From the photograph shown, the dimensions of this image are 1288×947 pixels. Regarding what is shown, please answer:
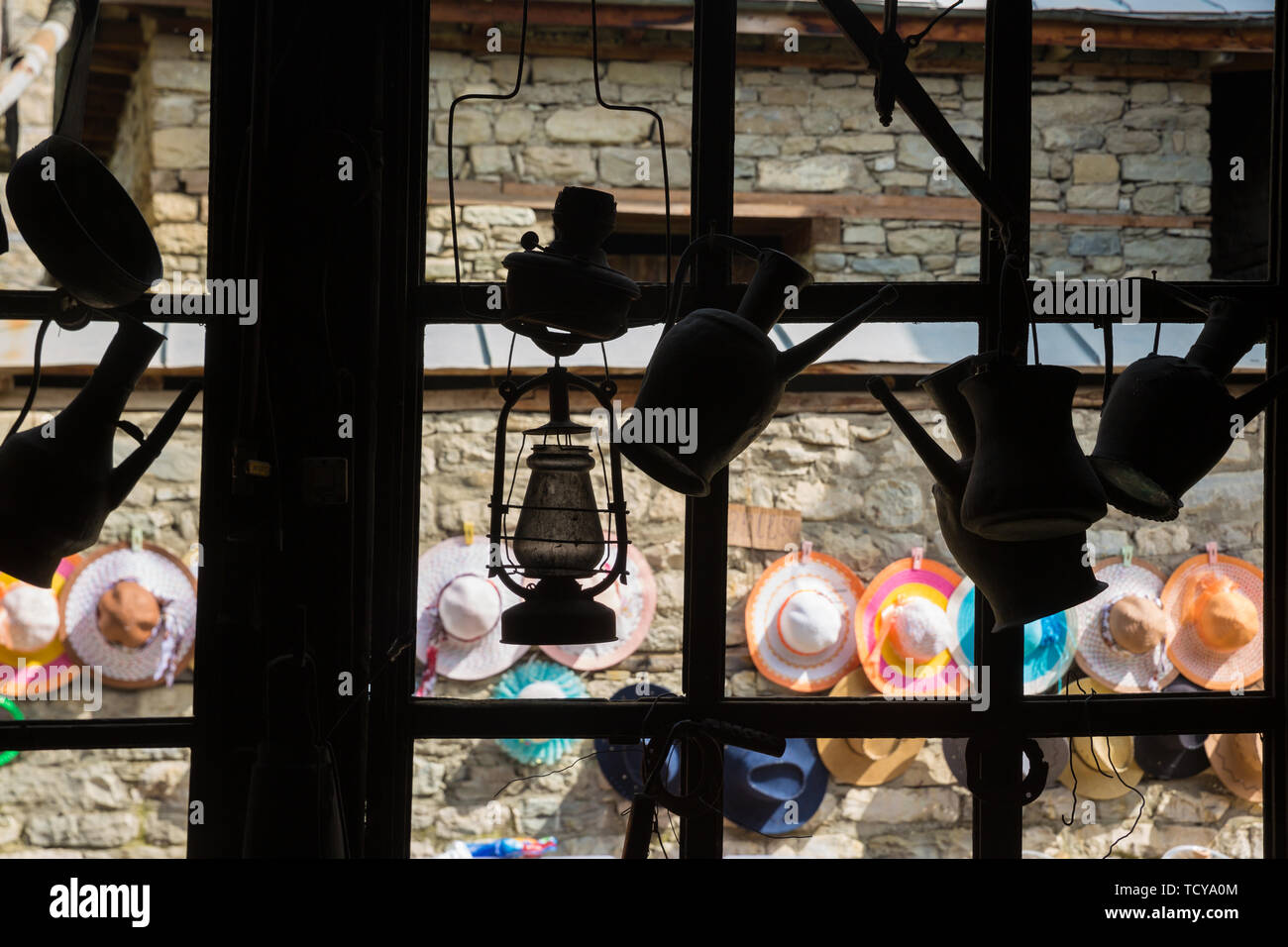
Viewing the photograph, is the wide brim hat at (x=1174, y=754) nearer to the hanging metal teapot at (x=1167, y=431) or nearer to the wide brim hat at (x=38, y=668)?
the hanging metal teapot at (x=1167, y=431)

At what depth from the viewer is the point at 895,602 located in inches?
93.4

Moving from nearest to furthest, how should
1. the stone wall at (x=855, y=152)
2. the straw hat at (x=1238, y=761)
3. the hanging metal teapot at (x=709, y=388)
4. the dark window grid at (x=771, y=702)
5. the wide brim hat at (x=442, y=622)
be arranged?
the hanging metal teapot at (x=709, y=388), the dark window grid at (x=771, y=702), the straw hat at (x=1238, y=761), the wide brim hat at (x=442, y=622), the stone wall at (x=855, y=152)

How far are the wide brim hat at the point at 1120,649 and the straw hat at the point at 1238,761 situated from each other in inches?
6.7

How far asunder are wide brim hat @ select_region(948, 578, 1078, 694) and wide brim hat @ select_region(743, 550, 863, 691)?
27 cm

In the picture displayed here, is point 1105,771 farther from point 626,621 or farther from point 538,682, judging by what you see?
point 538,682

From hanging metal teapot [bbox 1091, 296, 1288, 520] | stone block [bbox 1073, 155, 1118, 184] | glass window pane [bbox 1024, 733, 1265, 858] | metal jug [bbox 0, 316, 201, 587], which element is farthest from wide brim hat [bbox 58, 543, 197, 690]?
stone block [bbox 1073, 155, 1118, 184]

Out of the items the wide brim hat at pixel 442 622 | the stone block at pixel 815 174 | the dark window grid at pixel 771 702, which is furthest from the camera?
the stone block at pixel 815 174

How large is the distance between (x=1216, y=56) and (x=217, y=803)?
110 inches

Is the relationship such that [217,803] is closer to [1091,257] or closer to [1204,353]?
[1204,353]

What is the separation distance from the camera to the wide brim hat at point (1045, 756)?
6.85 ft

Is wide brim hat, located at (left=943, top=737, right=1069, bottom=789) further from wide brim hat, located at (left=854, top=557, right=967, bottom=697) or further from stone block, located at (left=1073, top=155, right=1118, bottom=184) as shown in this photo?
stone block, located at (left=1073, top=155, right=1118, bottom=184)

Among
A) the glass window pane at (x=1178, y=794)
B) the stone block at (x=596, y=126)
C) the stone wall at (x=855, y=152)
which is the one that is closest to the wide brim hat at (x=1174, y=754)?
the glass window pane at (x=1178, y=794)

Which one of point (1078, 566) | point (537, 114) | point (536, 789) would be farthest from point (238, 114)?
point (536, 789)

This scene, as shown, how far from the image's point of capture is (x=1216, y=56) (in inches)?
88.4
